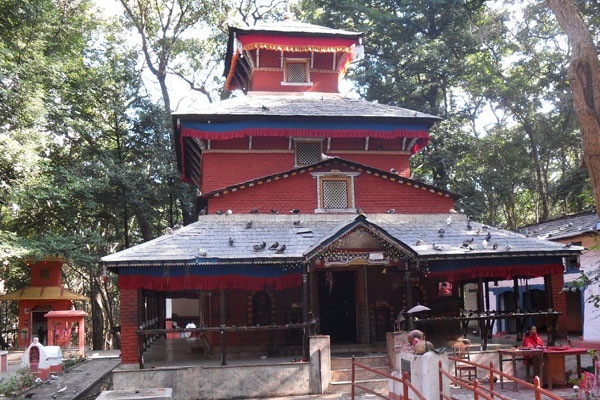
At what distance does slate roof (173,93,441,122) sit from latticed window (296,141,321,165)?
4.06 ft

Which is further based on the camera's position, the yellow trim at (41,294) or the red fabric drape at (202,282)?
the yellow trim at (41,294)

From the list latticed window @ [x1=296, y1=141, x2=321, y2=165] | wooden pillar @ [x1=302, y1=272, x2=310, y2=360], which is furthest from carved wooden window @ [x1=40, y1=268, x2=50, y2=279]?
wooden pillar @ [x1=302, y1=272, x2=310, y2=360]

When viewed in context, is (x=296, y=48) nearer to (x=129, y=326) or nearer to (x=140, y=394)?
(x=129, y=326)

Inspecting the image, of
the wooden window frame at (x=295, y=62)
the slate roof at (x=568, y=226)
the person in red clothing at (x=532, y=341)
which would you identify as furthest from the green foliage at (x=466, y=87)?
the person in red clothing at (x=532, y=341)

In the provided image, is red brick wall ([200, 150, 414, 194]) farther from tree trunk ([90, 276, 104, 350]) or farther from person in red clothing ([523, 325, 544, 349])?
tree trunk ([90, 276, 104, 350])

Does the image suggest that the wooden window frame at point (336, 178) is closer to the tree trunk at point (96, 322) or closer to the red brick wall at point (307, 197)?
the red brick wall at point (307, 197)

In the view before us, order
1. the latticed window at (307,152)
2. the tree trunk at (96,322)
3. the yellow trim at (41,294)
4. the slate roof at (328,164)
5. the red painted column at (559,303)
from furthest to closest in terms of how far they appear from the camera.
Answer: the tree trunk at (96,322) < the yellow trim at (41,294) < the latticed window at (307,152) < the slate roof at (328,164) < the red painted column at (559,303)

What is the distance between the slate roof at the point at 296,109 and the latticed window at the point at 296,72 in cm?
98

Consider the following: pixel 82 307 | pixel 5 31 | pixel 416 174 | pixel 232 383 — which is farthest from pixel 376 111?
pixel 82 307

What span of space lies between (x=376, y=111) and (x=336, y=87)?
12.8 ft

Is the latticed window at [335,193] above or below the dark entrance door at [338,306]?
above

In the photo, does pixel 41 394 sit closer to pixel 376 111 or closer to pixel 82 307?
pixel 376 111

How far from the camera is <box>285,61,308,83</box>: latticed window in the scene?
27.2m

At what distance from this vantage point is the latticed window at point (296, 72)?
27188mm
